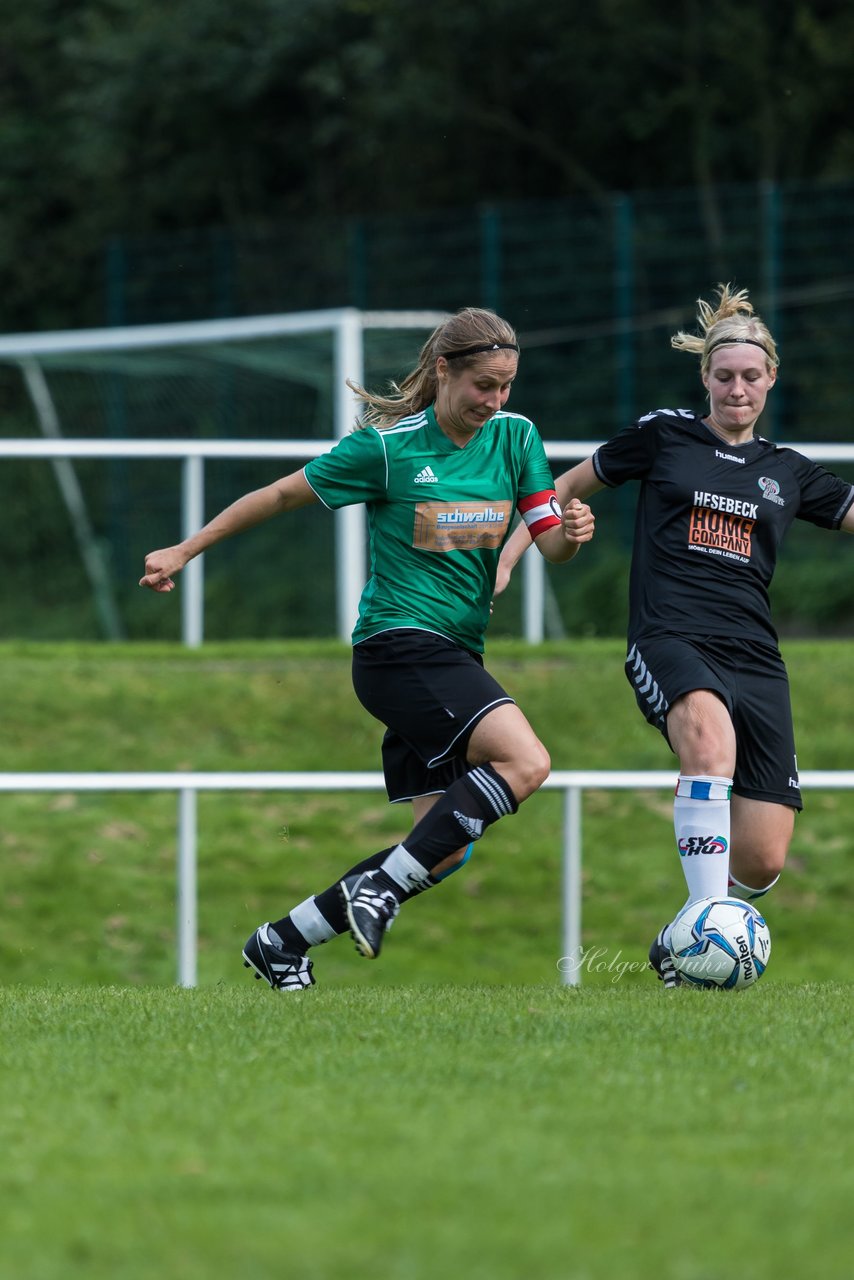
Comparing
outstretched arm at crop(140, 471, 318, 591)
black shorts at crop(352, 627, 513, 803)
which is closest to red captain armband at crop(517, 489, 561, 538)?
black shorts at crop(352, 627, 513, 803)

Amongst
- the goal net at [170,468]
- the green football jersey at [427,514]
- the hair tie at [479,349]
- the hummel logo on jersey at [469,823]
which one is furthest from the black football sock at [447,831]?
the goal net at [170,468]

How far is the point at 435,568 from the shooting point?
5559 mm

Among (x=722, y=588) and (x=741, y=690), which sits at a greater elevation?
(x=722, y=588)

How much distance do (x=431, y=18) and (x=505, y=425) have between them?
71.8 ft

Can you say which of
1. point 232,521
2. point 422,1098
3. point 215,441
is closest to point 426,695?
point 232,521

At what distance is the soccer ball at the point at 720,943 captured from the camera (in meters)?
5.30

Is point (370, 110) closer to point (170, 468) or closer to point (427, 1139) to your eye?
point (170, 468)

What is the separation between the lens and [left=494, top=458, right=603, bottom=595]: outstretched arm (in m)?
5.53

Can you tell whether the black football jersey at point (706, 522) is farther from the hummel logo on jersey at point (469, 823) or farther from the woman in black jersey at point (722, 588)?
the hummel logo on jersey at point (469, 823)

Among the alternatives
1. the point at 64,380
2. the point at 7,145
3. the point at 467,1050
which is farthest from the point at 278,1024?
the point at 7,145

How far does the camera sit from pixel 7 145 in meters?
30.5

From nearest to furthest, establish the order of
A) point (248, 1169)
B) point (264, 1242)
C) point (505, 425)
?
1. point (264, 1242)
2. point (248, 1169)
3. point (505, 425)

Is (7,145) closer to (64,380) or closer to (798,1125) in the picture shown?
(64,380)

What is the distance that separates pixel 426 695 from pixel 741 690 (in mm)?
988
